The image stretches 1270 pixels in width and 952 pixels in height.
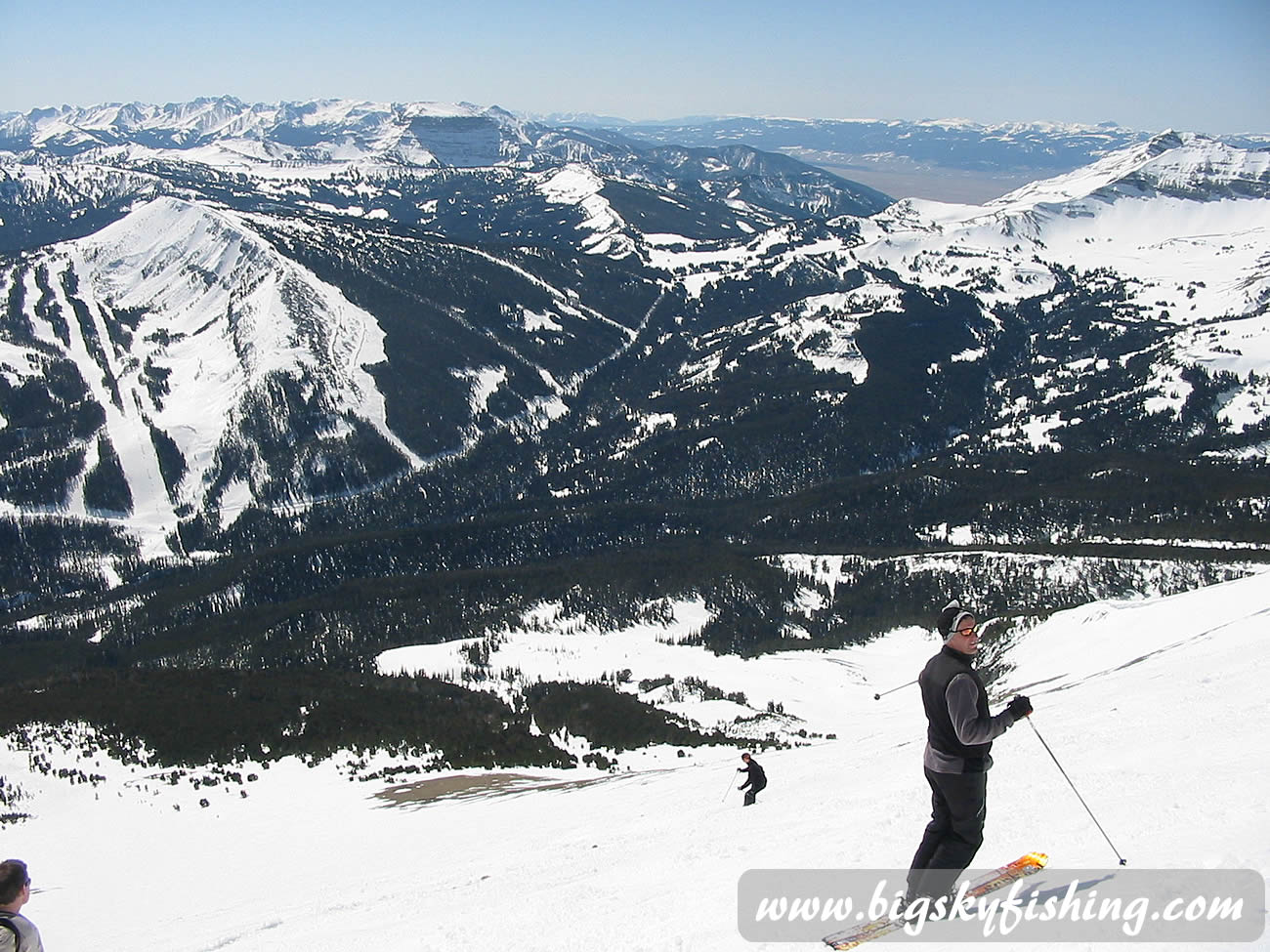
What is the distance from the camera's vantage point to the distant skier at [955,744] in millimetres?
12016

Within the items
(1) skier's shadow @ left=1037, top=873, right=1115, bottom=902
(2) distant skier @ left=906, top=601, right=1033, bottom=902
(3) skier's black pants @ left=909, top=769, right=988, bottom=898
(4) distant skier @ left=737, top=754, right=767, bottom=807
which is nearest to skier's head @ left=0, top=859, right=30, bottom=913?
(2) distant skier @ left=906, top=601, right=1033, bottom=902

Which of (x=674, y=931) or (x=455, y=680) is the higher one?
(x=674, y=931)

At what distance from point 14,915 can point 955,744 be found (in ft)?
41.4

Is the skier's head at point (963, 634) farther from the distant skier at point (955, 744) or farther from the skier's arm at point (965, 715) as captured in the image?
the skier's arm at point (965, 715)

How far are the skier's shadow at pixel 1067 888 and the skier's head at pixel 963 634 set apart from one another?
14.5 ft

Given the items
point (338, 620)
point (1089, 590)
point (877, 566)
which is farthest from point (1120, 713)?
point (338, 620)

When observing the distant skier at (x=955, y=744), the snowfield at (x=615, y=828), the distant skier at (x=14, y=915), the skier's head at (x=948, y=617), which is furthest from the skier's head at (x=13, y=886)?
the skier's head at (x=948, y=617)

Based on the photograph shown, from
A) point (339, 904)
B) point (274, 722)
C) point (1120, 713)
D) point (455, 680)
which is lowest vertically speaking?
point (455, 680)

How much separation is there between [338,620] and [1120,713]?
6993 inches

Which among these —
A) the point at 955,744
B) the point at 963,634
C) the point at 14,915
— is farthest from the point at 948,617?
the point at 14,915

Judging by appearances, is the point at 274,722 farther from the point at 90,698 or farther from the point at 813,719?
the point at 813,719

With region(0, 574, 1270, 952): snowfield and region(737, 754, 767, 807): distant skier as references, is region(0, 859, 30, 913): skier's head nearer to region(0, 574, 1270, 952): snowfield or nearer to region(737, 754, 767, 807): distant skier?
region(0, 574, 1270, 952): snowfield

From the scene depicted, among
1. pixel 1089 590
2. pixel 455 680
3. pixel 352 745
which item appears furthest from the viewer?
pixel 1089 590

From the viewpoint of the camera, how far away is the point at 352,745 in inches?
2803
